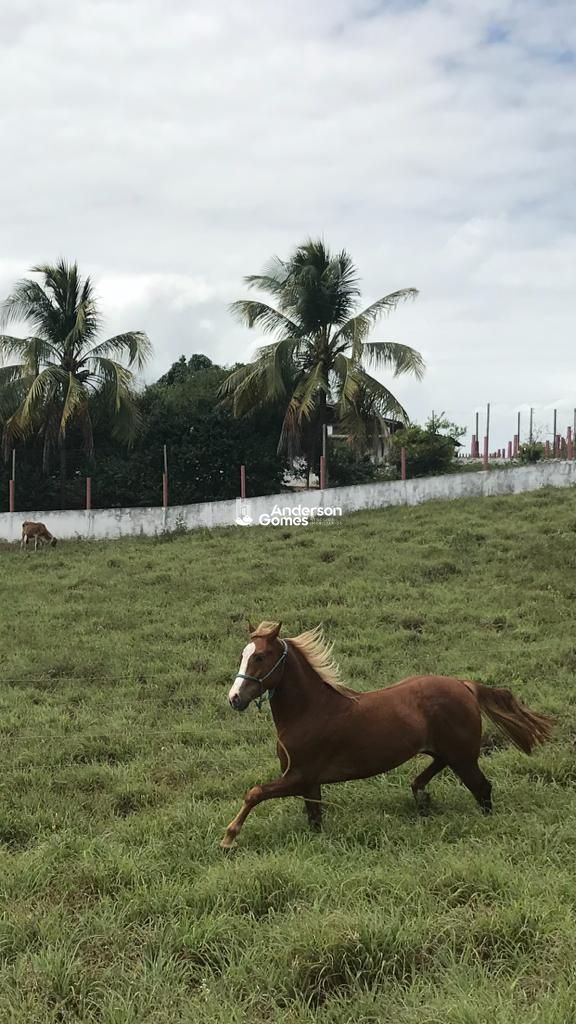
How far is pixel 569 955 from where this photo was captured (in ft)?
9.86

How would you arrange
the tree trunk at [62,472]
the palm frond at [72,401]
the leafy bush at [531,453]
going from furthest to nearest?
1. the leafy bush at [531,453]
2. the tree trunk at [62,472]
3. the palm frond at [72,401]

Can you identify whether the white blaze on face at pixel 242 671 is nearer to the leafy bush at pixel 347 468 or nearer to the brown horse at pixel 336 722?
the brown horse at pixel 336 722

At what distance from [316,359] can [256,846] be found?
1910 cm

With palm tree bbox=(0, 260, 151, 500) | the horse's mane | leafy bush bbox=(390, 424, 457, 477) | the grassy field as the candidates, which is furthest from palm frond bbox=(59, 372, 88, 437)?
the horse's mane

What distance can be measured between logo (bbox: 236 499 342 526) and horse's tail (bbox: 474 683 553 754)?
13.1m

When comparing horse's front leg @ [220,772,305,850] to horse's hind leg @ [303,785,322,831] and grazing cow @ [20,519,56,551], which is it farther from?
grazing cow @ [20,519,56,551]

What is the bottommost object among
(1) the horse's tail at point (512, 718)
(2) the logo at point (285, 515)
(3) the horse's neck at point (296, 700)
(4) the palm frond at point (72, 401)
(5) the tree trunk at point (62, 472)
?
(1) the horse's tail at point (512, 718)

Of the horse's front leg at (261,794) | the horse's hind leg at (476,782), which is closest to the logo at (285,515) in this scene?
the horse's hind leg at (476,782)

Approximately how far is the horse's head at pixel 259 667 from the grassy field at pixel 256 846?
32.6 inches

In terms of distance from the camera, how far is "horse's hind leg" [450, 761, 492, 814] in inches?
186

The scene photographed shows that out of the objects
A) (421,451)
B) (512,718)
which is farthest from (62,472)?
(512,718)

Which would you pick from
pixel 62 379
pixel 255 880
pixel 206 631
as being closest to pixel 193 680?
pixel 206 631

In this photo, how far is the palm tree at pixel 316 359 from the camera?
21672mm

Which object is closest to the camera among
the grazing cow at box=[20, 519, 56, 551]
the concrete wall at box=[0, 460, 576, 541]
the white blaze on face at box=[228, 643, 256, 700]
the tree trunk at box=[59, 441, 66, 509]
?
the white blaze on face at box=[228, 643, 256, 700]
